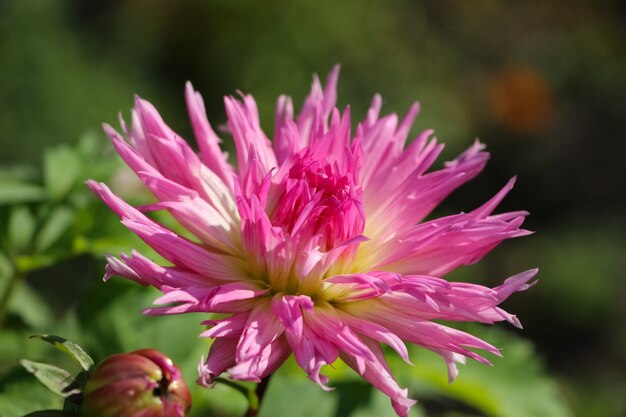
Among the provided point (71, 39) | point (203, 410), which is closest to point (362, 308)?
point (203, 410)

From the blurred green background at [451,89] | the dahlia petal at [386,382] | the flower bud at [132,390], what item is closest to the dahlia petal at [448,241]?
the dahlia petal at [386,382]

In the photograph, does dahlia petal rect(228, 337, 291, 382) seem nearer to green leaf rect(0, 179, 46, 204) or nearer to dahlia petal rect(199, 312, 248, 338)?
dahlia petal rect(199, 312, 248, 338)

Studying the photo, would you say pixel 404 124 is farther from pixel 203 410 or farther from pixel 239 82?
pixel 239 82

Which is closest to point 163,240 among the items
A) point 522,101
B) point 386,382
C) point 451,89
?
point 386,382

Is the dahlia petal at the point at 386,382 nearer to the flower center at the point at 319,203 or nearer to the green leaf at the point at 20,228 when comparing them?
the flower center at the point at 319,203

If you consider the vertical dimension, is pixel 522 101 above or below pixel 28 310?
below

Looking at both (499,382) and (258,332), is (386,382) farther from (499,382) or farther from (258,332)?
(499,382)
